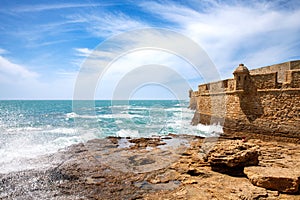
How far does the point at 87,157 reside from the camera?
9641mm

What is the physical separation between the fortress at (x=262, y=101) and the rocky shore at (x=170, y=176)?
1891 mm

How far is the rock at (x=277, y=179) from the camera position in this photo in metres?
4.87

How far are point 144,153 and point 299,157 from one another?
21.9ft

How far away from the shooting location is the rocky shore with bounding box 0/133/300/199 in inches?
204

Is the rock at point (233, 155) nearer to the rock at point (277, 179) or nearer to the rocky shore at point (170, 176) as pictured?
the rocky shore at point (170, 176)

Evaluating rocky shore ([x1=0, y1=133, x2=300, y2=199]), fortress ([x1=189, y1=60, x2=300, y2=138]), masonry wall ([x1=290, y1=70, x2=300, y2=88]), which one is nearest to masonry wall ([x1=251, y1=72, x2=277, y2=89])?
fortress ([x1=189, y1=60, x2=300, y2=138])

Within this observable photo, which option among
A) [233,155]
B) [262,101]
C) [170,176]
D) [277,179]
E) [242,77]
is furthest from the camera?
[242,77]

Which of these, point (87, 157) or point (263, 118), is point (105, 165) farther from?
point (263, 118)

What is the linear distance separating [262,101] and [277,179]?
26.6 feet

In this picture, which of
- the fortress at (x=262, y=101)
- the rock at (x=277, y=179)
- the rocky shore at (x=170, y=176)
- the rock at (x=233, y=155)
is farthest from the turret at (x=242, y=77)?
the rock at (x=277, y=179)

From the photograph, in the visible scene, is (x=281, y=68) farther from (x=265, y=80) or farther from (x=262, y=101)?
(x=262, y=101)

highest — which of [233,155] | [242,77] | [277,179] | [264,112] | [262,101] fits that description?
[242,77]

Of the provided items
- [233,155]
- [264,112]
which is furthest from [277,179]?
[264,112]

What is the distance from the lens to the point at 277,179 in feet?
16.4
